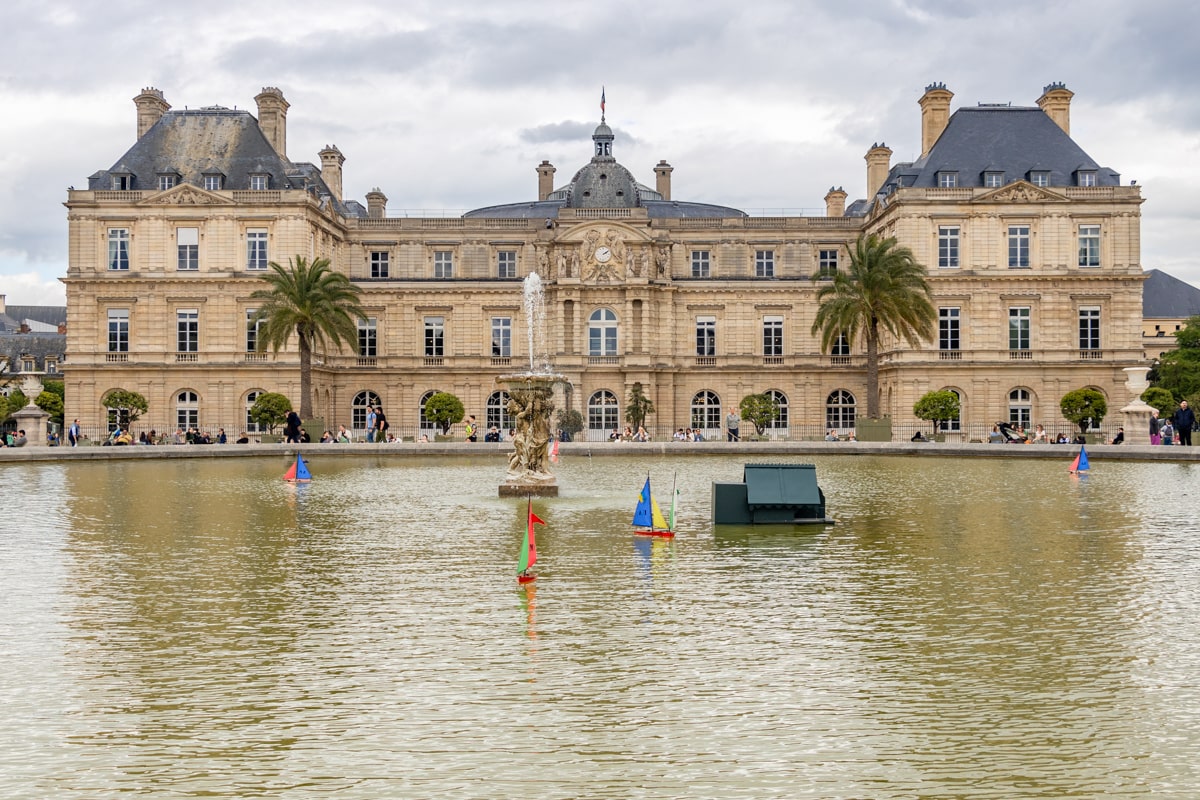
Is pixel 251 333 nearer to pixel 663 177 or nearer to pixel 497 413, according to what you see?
pixel 497 413

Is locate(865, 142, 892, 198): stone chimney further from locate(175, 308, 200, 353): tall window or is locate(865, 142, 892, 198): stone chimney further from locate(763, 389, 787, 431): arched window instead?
locate(175, 308, 200, 353): tall window

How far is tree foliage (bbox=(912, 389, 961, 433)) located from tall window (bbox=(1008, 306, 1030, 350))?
823 cm

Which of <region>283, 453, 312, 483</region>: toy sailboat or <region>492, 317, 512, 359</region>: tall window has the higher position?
<region>492, 317, 512, 359</region>: tall window

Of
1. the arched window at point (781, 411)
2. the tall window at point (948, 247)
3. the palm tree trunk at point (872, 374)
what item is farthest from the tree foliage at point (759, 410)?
the tall window at point (948, 247)

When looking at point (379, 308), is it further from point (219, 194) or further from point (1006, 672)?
point (1006, 672)

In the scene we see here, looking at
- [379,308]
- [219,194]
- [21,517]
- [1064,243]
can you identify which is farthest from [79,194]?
[1064,243]

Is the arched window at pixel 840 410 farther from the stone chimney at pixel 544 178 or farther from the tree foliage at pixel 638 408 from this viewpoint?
the stone chimney at pixel 544 178

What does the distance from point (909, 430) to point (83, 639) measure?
181 feet

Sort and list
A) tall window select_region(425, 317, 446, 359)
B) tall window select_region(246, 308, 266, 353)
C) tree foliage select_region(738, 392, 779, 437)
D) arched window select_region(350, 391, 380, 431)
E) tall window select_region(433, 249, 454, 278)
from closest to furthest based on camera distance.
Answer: tree foliage select_region(738, 392, 779, 437), tall window select_region(246, 308, 266, 353), arched window select_region(350, 391, 380, 431), tall window select_region(425, 317, 446, 359), tall window select_region(433, 249, 454, 278)

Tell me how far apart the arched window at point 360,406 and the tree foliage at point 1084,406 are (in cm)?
3820

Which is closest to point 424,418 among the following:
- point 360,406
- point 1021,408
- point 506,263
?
point 360,406

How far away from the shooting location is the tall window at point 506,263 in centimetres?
7181

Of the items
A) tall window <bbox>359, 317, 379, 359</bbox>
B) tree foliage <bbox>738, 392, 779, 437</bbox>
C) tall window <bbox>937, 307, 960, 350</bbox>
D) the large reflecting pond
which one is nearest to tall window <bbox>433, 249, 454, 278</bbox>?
tall window <bbox>359, 317, 379, 359</bbox>

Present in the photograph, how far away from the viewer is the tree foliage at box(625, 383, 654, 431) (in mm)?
64938
